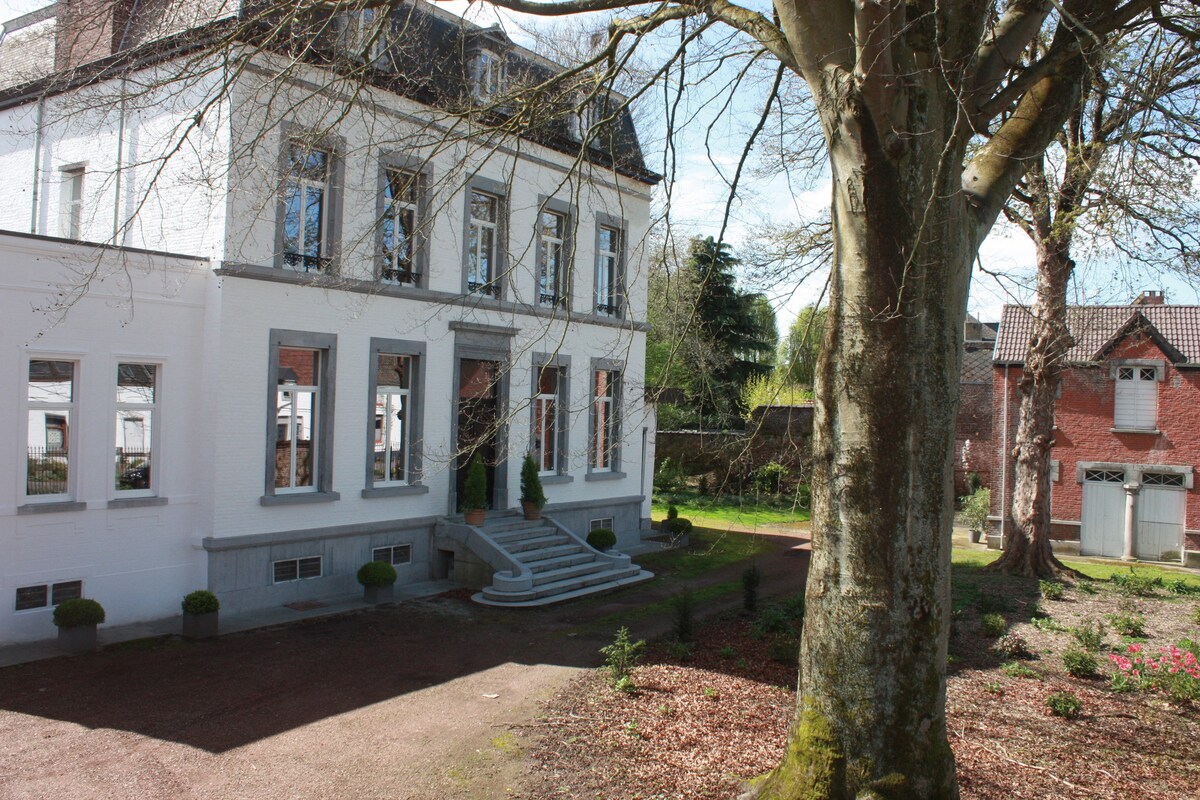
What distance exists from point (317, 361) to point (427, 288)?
2423 mm

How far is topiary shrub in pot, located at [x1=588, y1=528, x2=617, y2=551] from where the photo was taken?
1784cm

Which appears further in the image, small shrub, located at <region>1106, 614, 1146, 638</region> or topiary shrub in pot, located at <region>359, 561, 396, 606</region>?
topiary shrub in pot, located at <region>359, 561, 396, 606</region>

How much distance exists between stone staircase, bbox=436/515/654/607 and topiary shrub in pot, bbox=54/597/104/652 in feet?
18.2

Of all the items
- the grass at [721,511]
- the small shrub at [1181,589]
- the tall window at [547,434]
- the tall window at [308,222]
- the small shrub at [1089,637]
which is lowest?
the grass at [721,511]

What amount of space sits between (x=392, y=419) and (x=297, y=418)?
6.16ft

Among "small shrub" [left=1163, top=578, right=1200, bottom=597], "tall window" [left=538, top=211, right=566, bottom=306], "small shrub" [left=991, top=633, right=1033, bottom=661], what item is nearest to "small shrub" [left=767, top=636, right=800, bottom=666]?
"small shrub" [left=991, top=633, right=1033, bottom=661]

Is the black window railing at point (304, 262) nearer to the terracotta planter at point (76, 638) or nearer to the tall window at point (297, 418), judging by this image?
the tall window at point (297, 418)

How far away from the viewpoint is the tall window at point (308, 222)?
1345 cm

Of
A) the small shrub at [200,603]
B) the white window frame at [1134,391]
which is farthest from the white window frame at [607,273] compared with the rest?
the white window frame at [1134,391]

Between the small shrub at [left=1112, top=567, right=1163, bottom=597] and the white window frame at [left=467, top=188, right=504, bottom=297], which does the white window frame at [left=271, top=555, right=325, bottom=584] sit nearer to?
the white window frame at [left=467, top=188, right=504, bottom=297]

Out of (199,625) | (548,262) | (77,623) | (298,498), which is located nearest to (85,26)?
(77,623)

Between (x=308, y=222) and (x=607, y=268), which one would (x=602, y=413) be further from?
(x=308, y=222)

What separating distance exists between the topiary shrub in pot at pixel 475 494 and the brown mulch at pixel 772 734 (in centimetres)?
648

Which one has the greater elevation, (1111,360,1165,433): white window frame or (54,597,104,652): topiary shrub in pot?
(1111,360,1165,433): white window frame
